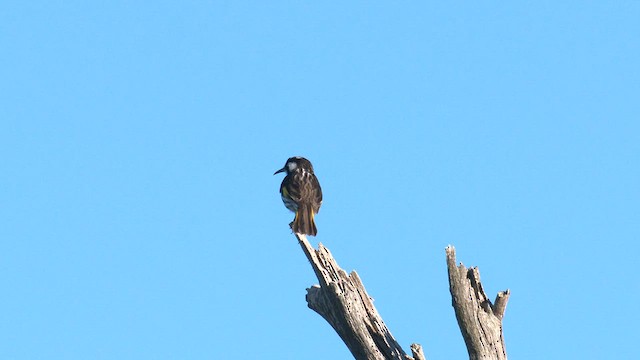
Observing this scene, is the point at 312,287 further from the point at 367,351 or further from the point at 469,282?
the point at 469,282

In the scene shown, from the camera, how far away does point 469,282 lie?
1562cm

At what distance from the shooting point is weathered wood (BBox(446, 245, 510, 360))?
50.9ft

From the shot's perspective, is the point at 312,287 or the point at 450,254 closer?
the point at 450,254

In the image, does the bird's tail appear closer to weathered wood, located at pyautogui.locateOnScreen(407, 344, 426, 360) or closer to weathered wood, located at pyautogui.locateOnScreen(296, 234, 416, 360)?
weathered wood, located at pyautogui.locateOnScreen(296, 234, 416, 360)

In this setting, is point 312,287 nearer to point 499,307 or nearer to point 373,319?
point 373,319

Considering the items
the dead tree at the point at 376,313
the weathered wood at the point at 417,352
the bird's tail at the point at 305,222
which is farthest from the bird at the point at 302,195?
the weathered wood at the point at 417,352

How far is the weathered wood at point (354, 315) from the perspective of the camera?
52.3ft

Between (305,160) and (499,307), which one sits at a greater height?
(305,160)

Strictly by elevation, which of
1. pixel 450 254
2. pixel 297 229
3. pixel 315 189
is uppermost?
pixel 315 189

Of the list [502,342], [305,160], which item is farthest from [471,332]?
[305,160]

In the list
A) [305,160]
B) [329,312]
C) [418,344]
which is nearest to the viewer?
[418,344]

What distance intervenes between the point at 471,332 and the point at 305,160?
9.73 metres

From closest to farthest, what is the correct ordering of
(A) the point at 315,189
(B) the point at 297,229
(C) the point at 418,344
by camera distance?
1. (C) the point at 418,344
2. (B) the point at 297,229
3. (A) the point at 315,189

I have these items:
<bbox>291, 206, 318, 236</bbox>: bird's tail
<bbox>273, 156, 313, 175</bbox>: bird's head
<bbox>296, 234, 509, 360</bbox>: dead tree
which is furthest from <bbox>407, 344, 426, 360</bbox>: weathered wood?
<bbox>273, 156, 313, 175</bbox>: bird's head
